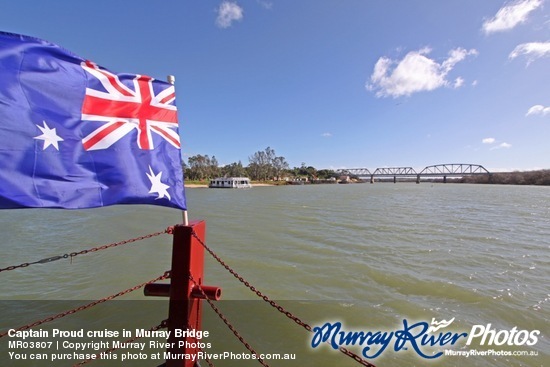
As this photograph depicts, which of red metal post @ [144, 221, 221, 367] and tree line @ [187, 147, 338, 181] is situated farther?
tree line @ [187, 147, 338, 181]

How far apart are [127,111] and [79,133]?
1.58 ft

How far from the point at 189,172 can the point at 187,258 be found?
12002 cm

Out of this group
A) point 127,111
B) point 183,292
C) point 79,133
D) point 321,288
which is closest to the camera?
point 79,133

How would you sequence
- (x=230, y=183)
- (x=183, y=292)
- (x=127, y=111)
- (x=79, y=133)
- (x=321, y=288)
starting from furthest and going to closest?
(x=230, y=183), (x=321, y=288), (x=127, y=111), (x=183, y=292), (x=79, y=133)

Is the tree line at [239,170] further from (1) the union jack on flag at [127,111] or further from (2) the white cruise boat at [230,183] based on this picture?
(1) the union jack on flag at [127,111]

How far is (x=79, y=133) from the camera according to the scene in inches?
95.9

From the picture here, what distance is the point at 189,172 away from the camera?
4596 inches

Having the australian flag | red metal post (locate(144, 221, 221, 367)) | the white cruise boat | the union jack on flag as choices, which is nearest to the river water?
red metal post (locate(144, 221, 221, 367))

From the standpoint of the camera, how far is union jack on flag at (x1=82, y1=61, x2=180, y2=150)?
253 cm

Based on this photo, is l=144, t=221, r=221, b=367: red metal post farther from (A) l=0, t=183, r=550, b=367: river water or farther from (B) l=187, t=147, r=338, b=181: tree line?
(B) l=187, t=147, r=338, b=181: tree line

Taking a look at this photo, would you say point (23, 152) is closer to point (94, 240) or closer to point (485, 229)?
point (94, 240)

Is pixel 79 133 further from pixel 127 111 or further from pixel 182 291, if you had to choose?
pixel 182 291

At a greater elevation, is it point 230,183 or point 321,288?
point 230,183

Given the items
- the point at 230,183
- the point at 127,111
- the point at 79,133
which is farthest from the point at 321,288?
the point at 230,183
